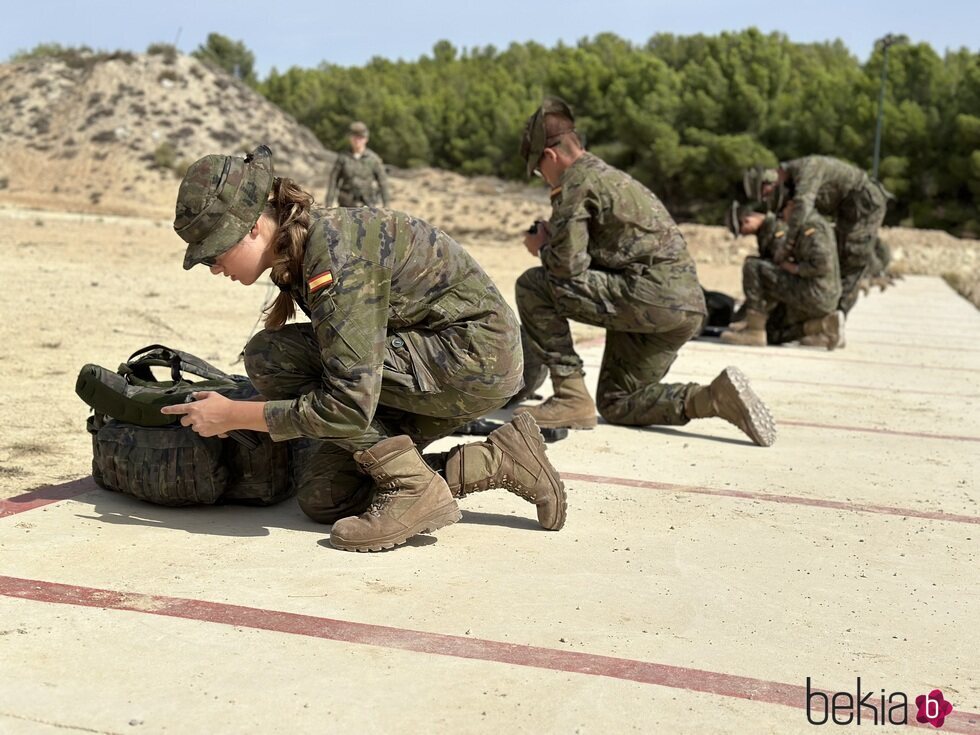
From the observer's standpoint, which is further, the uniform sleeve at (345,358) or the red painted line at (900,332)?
the red painted line at (900,332)

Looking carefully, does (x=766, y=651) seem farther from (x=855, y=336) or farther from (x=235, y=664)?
(x=855, y=336)

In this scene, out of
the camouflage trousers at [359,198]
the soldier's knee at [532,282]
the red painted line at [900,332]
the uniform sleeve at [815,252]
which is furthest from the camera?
the camouflage trousers at [359,198]

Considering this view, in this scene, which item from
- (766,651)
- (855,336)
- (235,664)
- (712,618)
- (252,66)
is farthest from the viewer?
(252,66)

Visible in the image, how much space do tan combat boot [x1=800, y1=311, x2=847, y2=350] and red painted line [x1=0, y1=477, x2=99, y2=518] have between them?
22.9 ft

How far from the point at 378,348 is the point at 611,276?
93.8 inches

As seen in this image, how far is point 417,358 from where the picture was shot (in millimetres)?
3900

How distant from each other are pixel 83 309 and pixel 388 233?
7.27 meters

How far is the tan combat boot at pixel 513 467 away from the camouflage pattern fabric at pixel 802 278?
5.74 meters

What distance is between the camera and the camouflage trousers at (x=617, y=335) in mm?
5715

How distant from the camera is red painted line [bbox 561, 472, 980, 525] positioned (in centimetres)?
464

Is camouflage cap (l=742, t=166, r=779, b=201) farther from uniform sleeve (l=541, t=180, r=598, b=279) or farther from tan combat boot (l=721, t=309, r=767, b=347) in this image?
uniform sleeve (l=541, t=180, r=598, b=279)

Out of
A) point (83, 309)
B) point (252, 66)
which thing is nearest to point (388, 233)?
point (83, 309)

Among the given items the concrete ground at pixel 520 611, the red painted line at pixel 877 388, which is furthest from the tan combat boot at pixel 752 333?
the concrete ground at pixel 520 611

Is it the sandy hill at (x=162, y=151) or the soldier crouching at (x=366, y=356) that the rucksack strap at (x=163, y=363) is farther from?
the sandy hill at (x=162, y=151)
